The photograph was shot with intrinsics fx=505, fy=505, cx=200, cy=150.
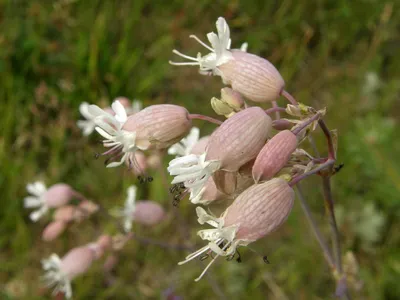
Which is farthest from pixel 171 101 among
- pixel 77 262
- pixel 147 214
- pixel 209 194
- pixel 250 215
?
pixel 250 215

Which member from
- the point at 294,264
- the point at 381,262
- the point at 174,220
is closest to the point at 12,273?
the point at 174,220

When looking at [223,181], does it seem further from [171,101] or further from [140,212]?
[171,101]

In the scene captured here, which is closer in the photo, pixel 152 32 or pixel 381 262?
pixel 381 262

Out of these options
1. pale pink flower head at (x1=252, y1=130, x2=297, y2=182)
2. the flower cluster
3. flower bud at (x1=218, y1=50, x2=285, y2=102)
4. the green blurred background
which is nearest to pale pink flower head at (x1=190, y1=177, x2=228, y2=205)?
the flower cluster

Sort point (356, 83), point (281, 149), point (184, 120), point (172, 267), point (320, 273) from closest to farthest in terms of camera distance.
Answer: point (281, 149) < point (184, 120) < point (320, 273) < point (172, 267) < point (356, 83)

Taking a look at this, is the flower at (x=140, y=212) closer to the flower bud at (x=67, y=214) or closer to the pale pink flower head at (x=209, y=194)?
the flower bud at (x=67, y=214)

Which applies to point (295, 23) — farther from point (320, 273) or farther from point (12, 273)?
point (12, 273)

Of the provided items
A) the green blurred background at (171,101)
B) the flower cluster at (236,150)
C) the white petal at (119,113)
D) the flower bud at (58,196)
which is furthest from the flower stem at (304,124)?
the green blurred background at (171,101)
